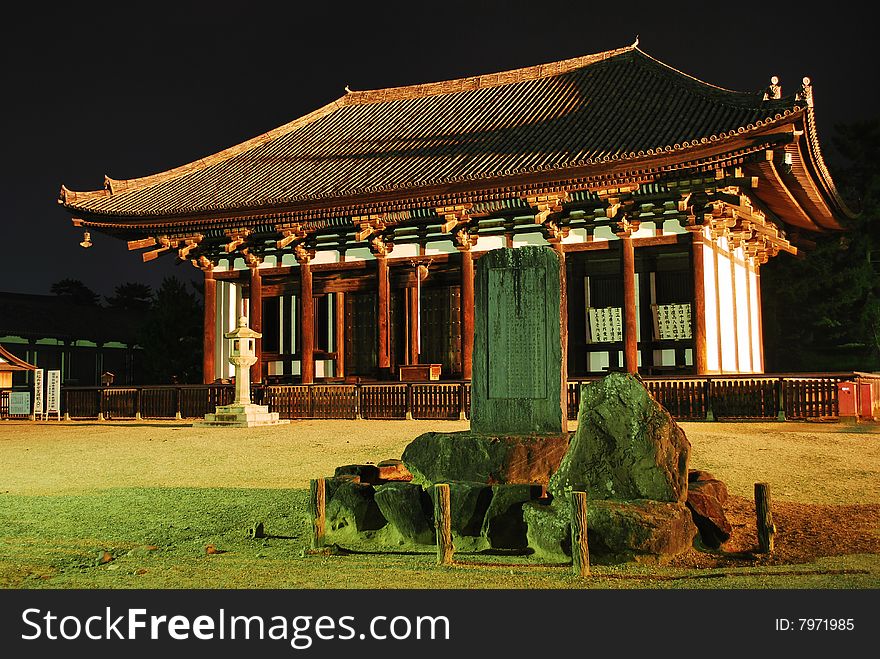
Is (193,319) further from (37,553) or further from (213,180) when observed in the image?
(37,553)

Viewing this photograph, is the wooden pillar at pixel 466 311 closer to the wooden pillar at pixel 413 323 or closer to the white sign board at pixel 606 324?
the wooden pillar at pixel 413 323

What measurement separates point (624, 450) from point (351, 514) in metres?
2.45

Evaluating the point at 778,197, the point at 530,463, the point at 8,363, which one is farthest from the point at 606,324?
the point at 8,363

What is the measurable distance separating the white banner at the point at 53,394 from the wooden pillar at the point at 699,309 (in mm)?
15997

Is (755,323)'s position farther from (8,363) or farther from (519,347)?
(8,363)

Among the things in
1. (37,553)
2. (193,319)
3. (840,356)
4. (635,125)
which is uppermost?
(635,125)

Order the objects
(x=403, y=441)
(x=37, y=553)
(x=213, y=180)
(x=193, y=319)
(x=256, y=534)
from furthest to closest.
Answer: (x=193, y=319), (x=213, y=180), (x=403, y=441), (x=256, y=534), (x=37, y=553)

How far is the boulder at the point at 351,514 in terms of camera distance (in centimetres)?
707

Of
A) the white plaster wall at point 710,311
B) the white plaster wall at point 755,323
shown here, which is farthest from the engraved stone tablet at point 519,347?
the white plaster wall at point 755,323

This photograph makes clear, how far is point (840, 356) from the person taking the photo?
84.9ft

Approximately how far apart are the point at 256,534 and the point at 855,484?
21.6 ft

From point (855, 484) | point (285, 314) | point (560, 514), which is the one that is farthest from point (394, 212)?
point (560, 514)

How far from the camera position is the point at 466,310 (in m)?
19.6

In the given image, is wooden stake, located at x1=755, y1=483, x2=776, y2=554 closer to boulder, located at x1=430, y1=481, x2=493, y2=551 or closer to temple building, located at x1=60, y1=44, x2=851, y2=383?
boulder, located at x1=430, y1=481, x2=493, y2=551
